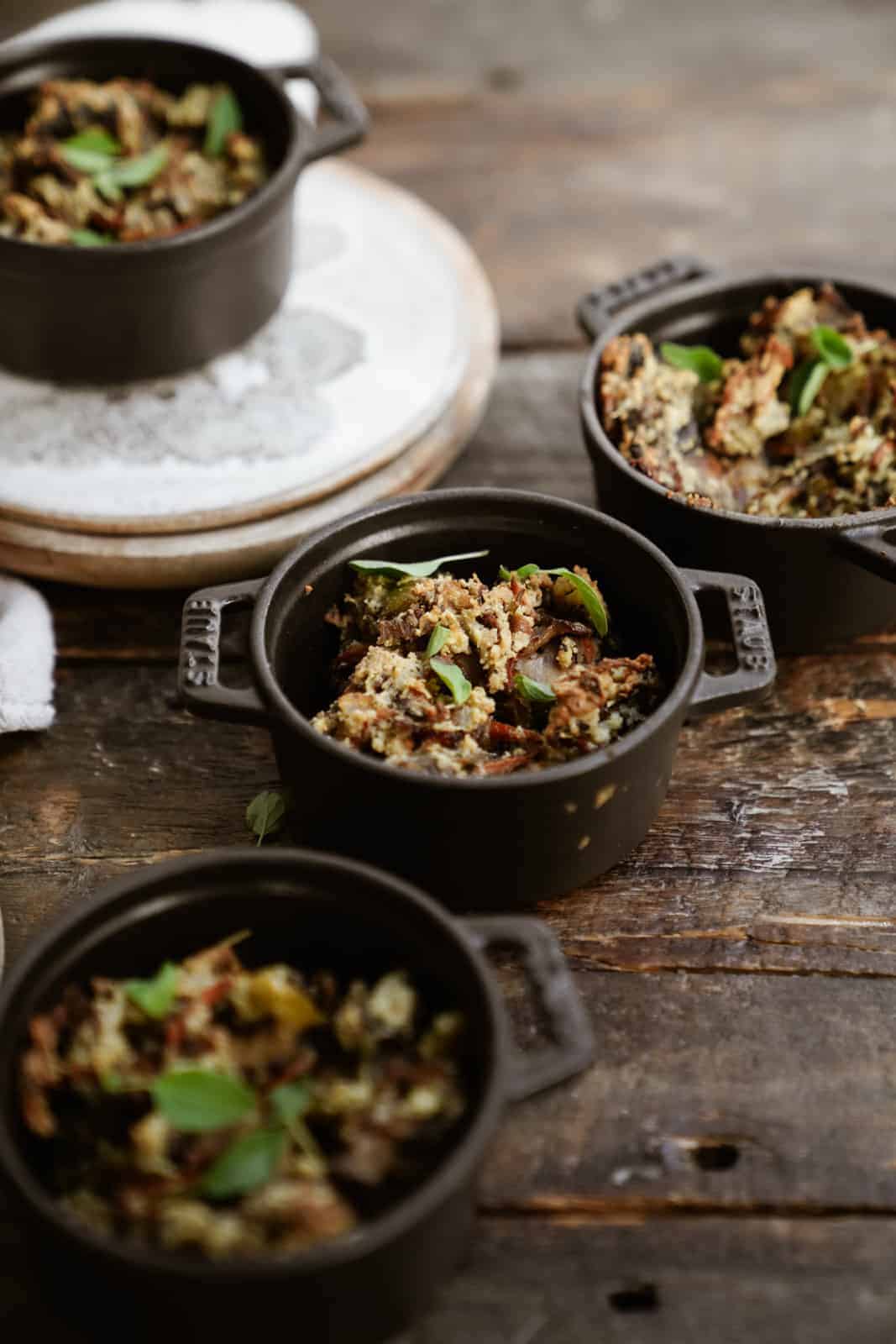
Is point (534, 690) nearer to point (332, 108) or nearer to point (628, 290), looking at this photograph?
point (628, 290)

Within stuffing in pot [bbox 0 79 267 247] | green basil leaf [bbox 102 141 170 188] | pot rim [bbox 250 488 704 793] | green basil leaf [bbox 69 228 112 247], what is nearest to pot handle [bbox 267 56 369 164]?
stuffing in pot [bbox 0 79 267 247]

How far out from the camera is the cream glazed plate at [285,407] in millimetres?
2174

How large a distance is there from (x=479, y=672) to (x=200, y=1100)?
26.0 inches

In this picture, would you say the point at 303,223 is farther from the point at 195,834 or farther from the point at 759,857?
the point at 759,857

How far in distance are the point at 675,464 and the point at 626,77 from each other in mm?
1675

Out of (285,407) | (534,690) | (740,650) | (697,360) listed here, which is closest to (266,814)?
(534,690)

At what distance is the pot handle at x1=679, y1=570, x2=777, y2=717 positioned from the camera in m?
1.66

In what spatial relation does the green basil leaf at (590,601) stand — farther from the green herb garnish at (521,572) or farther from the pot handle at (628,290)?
the pot handle at (628,290)

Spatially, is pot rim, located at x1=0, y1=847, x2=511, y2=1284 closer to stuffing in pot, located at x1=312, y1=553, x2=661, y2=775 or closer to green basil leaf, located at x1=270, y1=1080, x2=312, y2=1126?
green basil leaf, located at x1=270, y1=1080, x2=312, y2=1126

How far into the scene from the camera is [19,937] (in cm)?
178

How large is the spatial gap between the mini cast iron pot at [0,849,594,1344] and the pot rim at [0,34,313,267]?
1021 mm

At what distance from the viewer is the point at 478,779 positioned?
153 cm

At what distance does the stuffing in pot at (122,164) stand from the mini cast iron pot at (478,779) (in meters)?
0.72

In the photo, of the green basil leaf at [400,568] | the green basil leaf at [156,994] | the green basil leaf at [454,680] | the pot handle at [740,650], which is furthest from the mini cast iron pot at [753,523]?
the green basil leaf at [156,994]
